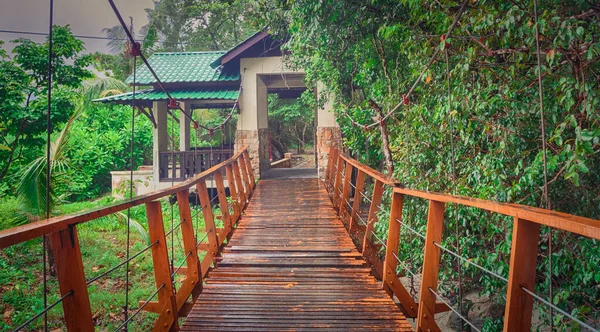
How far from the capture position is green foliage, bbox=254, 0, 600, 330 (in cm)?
258

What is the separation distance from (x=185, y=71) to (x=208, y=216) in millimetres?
7672

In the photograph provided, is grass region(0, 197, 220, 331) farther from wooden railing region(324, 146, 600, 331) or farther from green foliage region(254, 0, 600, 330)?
green foliage region(254, 0, 600, 330)

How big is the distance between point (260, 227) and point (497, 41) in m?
2.94

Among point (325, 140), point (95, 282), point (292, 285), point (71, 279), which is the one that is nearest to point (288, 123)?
point (325, 140)

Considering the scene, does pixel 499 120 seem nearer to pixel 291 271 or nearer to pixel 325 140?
pixel 291 271

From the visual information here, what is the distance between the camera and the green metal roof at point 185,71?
33.1ft

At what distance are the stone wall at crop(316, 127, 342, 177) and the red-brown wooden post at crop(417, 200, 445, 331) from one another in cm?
715

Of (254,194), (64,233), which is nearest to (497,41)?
(64,233)

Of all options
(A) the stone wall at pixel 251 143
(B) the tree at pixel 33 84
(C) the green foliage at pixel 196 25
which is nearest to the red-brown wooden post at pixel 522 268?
(B) the tree at pixel 33 84

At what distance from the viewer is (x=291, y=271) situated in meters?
3.45

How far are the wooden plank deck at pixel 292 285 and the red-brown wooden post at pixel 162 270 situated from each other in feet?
0.47

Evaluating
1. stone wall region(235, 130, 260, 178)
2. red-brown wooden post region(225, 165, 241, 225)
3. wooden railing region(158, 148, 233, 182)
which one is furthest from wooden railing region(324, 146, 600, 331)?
wooden railing region(158, 148, 233, 182)

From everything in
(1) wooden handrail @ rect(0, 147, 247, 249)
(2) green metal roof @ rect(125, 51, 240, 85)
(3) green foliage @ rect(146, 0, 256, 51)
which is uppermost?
(3) green foliage @ rect(146, 0, 256, 51)

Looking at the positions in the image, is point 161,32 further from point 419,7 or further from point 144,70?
point 419,7
